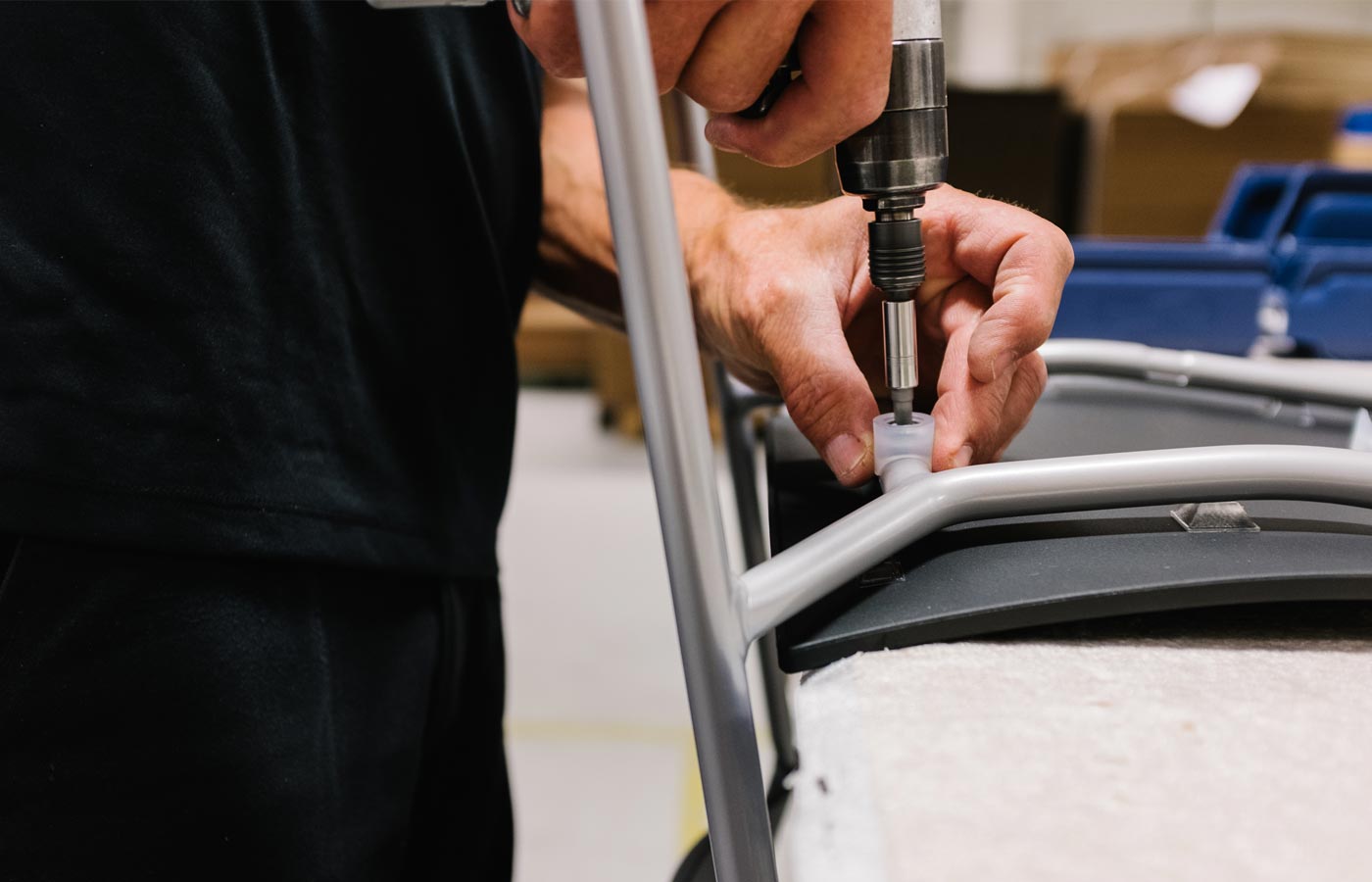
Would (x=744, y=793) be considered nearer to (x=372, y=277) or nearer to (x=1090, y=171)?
(x=372, y=277)

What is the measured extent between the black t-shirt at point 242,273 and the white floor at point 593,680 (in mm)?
775

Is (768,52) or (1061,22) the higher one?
(768,52)

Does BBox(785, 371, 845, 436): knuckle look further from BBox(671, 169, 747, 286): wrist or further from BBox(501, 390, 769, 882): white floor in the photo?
BBox(501, 390, 769, 882): white floor

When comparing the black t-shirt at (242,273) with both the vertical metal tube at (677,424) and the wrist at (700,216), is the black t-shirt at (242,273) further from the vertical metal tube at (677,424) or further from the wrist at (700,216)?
the vertical metal tube at (677,424)

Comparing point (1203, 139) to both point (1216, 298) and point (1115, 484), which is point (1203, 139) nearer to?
point (1216, 298)

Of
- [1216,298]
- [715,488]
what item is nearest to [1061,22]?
[1216,298]

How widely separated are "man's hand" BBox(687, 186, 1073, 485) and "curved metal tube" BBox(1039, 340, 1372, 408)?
0.13 metres

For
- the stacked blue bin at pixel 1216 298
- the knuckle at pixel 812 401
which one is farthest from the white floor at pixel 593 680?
the knuckle at pixel 812 401

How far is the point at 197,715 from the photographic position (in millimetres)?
456

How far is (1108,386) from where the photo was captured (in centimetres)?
60

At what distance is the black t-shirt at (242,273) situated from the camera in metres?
0.42

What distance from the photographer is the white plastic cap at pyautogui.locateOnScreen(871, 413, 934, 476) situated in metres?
0.39

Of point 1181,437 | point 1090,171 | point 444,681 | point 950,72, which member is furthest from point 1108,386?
point 950,72

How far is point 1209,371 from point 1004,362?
0.24 m
